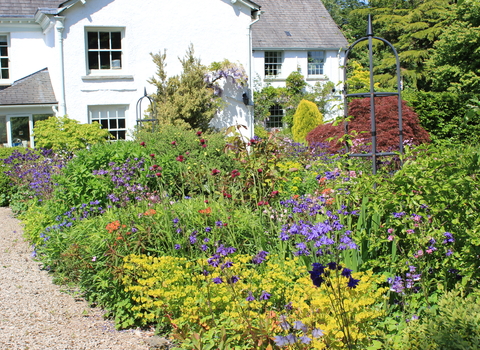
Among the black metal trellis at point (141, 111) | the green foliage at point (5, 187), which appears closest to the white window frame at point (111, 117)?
the black metal trellis at point (141, 111)

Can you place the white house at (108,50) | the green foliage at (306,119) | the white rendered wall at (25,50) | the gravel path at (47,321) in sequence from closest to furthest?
1. the gravel path at (47,321)
2. the white house at (108,50)
3. the white rendered wall at (25,50)
4. the green foliage at (306,119)

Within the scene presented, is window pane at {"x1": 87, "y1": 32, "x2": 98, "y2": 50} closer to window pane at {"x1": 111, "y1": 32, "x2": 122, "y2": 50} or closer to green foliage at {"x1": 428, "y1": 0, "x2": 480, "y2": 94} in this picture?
window pane at {"x1": 111, "y1": 32, "x2": 122, "y2": 50}

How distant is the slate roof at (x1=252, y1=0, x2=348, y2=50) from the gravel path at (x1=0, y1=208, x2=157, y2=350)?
21.5 m

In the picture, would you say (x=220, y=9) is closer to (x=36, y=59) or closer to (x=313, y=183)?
(x=36, y=59)

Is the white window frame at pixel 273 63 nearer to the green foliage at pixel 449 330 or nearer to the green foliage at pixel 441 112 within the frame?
the green foliage at pixel 441 112

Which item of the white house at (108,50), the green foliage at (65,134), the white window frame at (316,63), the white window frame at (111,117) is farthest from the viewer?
the white window frame at (316,63)

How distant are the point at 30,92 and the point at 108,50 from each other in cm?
279

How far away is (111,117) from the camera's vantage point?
1595cm

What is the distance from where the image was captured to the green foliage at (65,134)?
1190 cm

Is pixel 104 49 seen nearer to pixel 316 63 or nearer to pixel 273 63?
pixel 273 63

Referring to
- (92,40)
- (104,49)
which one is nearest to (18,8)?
(92,40)

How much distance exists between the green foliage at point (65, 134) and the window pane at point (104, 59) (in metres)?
3.52

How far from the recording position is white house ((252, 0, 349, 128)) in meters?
26.0

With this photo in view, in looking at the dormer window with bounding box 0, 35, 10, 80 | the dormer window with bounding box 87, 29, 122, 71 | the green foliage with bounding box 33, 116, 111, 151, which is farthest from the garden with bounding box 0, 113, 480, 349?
the dormer window with bounding box 0, 35, 10, 80
